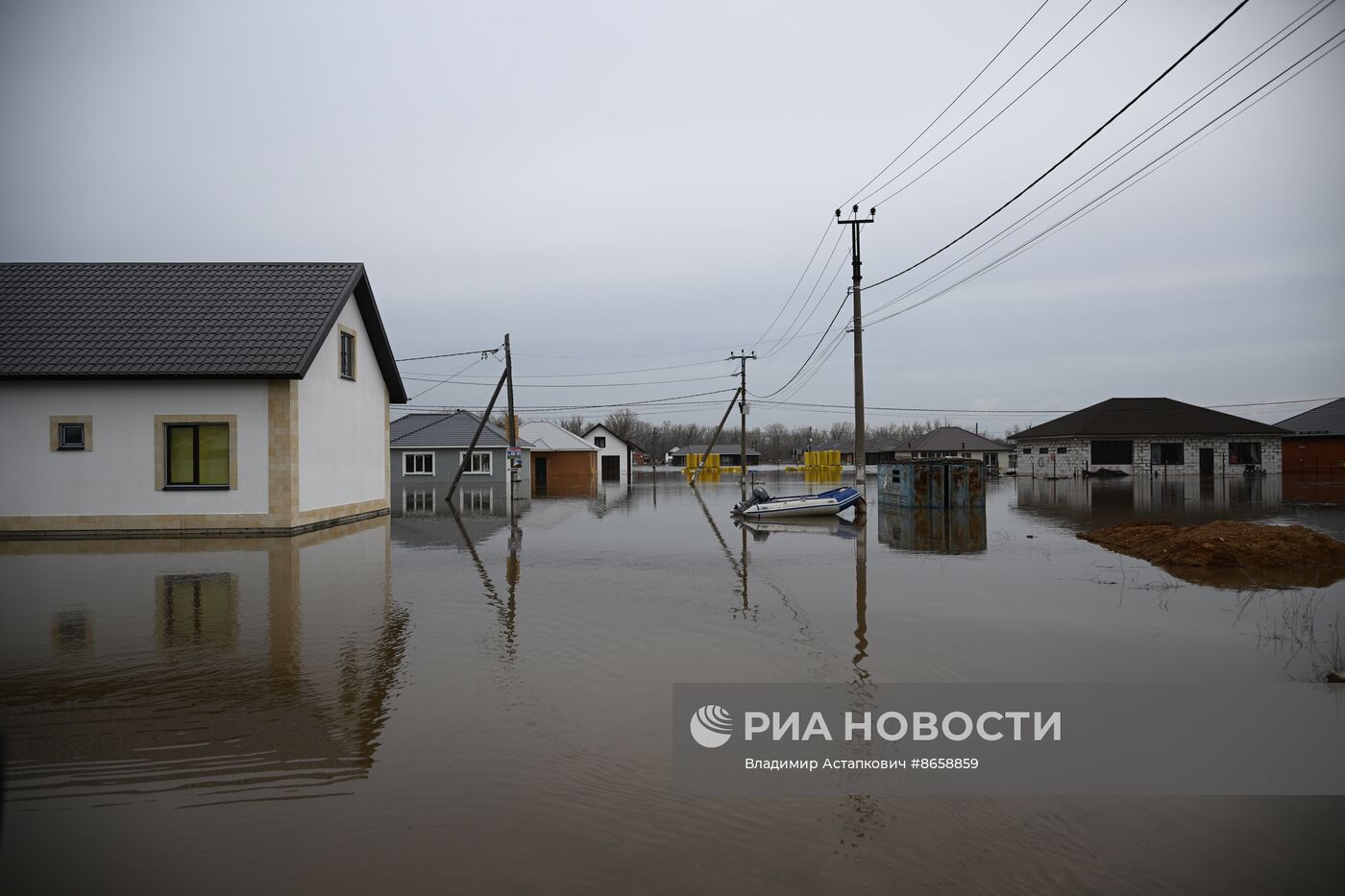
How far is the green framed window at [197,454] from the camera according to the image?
60.0 ft

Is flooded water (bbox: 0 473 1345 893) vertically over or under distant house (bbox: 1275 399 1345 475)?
under

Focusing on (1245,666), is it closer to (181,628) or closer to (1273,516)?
(181,628)

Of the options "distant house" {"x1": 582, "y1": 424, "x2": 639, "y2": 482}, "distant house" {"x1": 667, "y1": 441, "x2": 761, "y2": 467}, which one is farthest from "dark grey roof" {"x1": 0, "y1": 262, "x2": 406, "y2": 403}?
"distant house" {"x1": 667, "y1": 441, "x2": 761, "y2": 467}

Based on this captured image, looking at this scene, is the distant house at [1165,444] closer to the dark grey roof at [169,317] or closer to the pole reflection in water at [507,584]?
the pole reflection in water at [507,584]

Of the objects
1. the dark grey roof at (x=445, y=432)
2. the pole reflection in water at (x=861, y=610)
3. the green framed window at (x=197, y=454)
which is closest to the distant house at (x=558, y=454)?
the dark grey roof at (x=445, y=432)

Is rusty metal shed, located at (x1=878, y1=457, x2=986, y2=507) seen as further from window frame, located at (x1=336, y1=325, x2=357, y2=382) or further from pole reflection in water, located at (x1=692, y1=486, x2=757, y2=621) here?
window frame, located at (x1=336, y1=325, x2=357, y2=382)

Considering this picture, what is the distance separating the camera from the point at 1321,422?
52.8 metres

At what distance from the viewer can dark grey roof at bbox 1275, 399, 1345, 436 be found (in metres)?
51.2

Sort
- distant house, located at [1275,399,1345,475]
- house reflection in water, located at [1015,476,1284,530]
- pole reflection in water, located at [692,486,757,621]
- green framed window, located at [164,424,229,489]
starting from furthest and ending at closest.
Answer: distant house, located at [1275,399,1345,475] < house reflection in water, located at [1015,476,1284,530] < green framed window, located at [164,424,229,489] < pole reflection in water, located at [692,486,757,621]

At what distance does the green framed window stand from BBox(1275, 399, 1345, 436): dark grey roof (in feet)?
198

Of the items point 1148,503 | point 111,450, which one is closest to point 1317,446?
point 1148,503

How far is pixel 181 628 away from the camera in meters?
8.60

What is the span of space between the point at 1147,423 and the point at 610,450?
36854 millimetres

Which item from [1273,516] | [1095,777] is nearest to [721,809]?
[1095,777]
